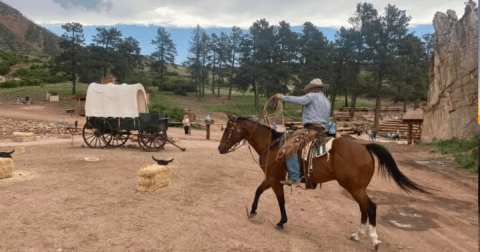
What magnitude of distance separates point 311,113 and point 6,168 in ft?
28.8

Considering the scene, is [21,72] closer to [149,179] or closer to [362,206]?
[149,179]

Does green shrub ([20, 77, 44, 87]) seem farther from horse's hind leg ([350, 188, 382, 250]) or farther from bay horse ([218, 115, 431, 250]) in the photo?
horse's hind leg ([350, 188, 382, 250])

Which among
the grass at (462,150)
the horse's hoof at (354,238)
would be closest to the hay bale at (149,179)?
the horse's hoof at (354,238)

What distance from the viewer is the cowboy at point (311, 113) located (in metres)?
5.39

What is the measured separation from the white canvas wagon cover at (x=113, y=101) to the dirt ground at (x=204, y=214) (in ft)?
13.2

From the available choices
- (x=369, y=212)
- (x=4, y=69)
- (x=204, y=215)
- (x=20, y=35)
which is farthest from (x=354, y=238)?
(x=20, y=35)

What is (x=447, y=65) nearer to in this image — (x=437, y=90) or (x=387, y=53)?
(x=437, y=90)

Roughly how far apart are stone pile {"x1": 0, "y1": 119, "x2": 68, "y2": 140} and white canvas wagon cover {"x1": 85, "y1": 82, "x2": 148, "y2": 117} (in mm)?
8959

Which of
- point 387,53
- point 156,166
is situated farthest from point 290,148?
point 387,53

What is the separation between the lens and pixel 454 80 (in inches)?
700

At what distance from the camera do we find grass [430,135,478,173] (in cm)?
1173

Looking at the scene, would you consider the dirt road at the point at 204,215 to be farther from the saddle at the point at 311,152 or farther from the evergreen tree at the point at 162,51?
the evergreen tree at the point at 162,51

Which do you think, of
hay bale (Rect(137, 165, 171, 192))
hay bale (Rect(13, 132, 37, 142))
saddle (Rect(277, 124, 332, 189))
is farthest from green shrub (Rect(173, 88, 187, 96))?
saddle (Rect(277, 124, 332, 189))

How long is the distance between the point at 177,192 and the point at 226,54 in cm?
5592
